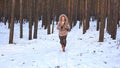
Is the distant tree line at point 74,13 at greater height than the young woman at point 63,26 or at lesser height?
greater

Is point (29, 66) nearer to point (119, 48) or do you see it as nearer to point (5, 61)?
point (5, 61)

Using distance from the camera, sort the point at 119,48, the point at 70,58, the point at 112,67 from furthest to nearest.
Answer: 1. the point at 119,48
2. the point at 70,58
3. the point at 112,67

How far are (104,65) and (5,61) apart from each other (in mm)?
4303

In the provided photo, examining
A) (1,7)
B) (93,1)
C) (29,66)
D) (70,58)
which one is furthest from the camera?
(1,7)

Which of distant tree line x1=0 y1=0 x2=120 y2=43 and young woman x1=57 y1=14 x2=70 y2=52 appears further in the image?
distant tree line x1=0 y1=0 x2=120 y2=43

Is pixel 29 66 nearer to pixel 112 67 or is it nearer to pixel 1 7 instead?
pixel 112 67

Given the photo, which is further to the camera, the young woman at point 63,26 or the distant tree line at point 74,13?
the distant tree line at point 74,13

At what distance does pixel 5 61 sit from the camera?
1255cm

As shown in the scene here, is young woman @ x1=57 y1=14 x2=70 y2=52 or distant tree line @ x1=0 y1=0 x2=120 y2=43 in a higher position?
distant tree line @ x1=0 y1=0 x2=120 y2=43

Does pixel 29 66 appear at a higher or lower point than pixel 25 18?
lower

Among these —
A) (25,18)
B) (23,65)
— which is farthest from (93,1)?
(23,65)

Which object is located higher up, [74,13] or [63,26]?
[74,13]

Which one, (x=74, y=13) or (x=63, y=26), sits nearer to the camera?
(x=63, y=26)

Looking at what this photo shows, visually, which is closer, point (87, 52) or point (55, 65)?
point (55, 65)
